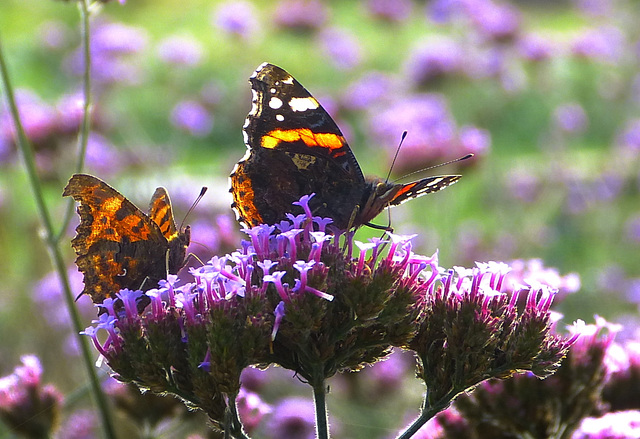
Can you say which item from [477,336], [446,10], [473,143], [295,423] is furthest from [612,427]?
[446,10]

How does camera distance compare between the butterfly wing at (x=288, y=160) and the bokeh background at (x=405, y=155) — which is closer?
the butterfly wing at (x=288, y=160)

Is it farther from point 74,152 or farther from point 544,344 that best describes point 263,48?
point 544,344

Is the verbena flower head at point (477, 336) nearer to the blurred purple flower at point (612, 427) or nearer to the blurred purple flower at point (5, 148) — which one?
the blurred purple flower at point (612, 427)

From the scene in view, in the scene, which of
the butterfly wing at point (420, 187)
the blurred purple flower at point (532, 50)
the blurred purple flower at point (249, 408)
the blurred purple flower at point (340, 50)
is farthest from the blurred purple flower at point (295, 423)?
the blurred purple flower at point (340, 50)

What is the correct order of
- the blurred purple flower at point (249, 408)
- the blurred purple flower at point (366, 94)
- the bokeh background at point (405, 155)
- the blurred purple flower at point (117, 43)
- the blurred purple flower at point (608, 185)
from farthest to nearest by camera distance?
1. the blurred purple flower at point (608, 185)
2. the blurred purple flower at point (366, 94)
3. the blurred purple flower at point (117, 43)
4. the bokeh background at point (405, 155)
5. the blurred purple flower at point (249, 408)

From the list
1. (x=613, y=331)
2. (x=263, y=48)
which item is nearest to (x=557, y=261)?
(x=613, y=331)

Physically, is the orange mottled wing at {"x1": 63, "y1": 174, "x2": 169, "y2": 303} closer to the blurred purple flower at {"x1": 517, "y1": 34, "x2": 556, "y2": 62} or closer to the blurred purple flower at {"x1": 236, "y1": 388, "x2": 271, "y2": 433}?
the blurred purple flower at {"x1": 236, "y1": 388, "x2": 271, "y2": 433}

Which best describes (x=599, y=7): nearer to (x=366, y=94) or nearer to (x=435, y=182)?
(x=366, y=94)

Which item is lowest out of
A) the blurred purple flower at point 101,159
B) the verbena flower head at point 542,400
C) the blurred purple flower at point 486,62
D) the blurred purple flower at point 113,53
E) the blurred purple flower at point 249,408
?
the verbena flower head at point 542,400
